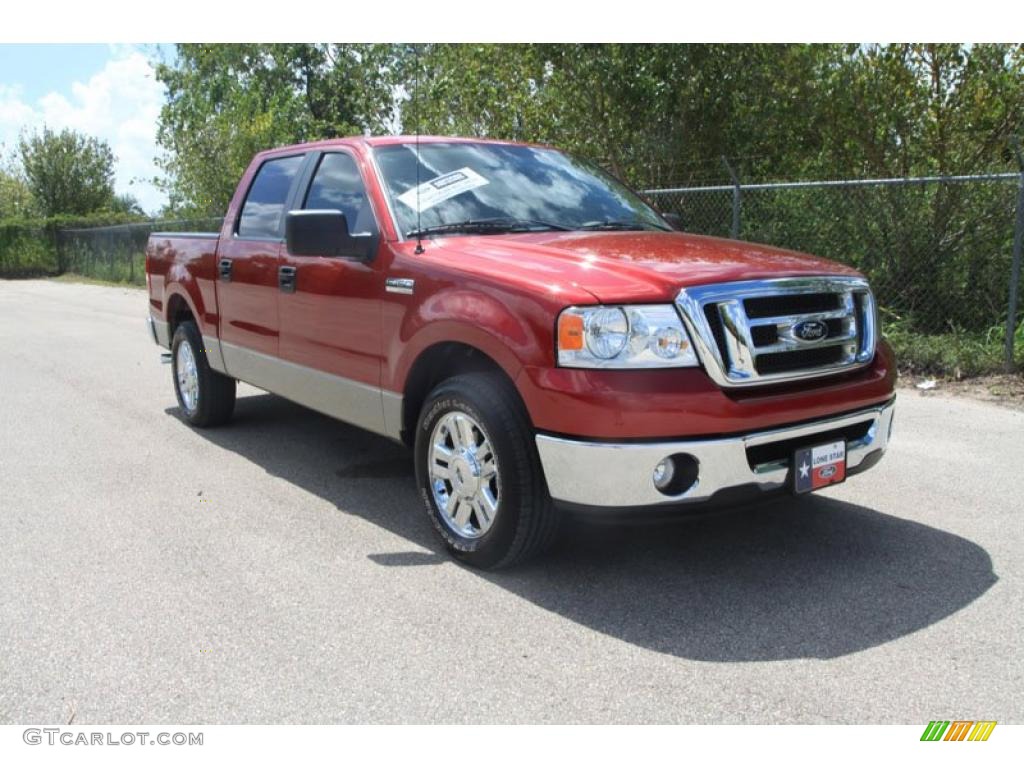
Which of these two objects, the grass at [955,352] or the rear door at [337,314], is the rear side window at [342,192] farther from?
the grass at [955,352]

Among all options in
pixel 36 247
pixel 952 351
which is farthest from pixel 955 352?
pixel 36 247

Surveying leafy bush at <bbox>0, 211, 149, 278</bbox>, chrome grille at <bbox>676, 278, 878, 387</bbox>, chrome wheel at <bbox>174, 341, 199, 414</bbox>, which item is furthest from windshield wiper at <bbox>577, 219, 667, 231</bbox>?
leafy bush at <bbox>0, 211, 149, 278</bbox>

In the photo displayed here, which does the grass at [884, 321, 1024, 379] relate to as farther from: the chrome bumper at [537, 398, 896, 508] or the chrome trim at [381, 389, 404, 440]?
the chrome trim at [381, 389, 404, 440]

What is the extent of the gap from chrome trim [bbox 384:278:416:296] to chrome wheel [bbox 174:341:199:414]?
2.92 meters

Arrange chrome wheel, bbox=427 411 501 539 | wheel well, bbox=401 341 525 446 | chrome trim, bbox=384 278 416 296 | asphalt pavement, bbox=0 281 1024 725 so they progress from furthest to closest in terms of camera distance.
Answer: chrome trim, bbox=384 278 416 296 → wheel well, bbox=401 341 525 446 → chrome wheel, bbox=427 411 501 539 → asphalt pavement, bbox=0 281 1024 725

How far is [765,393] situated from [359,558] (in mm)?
1933

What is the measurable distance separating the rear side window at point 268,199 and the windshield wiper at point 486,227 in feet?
4.64

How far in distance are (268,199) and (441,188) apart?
1604 mm

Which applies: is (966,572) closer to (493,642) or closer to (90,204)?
(493,642)

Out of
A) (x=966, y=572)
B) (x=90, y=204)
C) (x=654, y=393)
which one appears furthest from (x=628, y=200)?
(x=90, y=204)

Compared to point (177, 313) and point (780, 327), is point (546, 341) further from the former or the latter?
point (177, 313)

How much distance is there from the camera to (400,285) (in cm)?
446

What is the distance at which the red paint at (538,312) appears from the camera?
355cm

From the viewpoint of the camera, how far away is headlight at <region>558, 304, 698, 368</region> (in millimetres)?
3578
